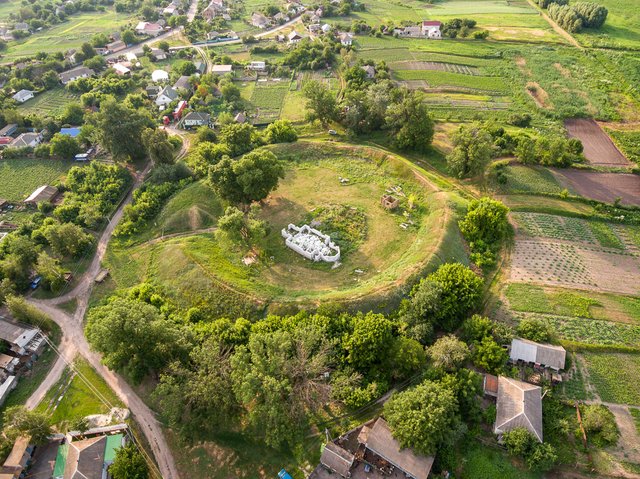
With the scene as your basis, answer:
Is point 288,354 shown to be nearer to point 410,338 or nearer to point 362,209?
point 410,338

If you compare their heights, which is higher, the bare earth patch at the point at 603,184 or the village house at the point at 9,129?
the bare earth patch at the point at 603,184

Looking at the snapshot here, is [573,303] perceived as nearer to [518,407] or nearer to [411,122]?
[518,407]

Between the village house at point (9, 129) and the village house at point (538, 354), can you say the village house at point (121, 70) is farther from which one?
the village house at point (538, 354)

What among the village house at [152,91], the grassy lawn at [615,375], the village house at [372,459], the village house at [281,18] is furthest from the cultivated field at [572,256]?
the village house at [281,18]

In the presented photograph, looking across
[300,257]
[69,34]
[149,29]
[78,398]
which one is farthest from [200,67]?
[78,398]

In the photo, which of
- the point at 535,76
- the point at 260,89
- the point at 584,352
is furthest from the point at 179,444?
the point at 535,76

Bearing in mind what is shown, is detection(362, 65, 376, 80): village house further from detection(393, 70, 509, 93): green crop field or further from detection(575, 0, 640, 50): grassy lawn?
detection(575, 0, 640, 50): grassy lawn
